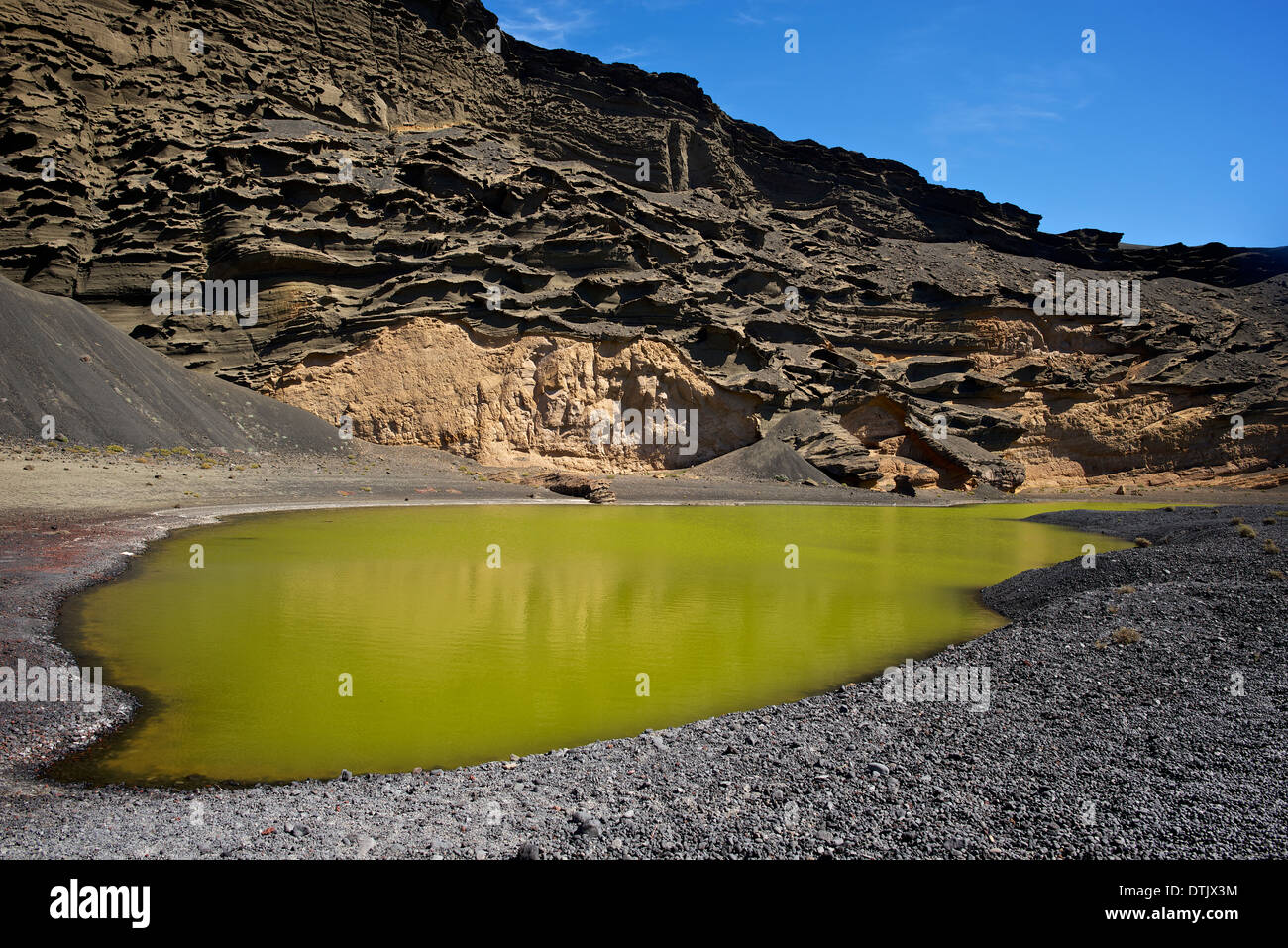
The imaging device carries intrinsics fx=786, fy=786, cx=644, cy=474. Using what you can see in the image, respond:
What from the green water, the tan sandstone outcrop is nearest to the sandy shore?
the green water

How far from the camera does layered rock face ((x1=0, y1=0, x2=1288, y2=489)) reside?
39.1 meters

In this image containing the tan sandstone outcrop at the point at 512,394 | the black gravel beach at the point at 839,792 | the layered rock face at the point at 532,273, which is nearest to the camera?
the black gravel beach at the point at 839,792

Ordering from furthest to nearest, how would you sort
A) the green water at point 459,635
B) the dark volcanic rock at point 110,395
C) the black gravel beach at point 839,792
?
the dark volcanic rock at point 110,395 → the green water at point 459,635 → the black gravel beach at point 839,792

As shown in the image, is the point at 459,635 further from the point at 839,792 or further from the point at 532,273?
the point at 532,273

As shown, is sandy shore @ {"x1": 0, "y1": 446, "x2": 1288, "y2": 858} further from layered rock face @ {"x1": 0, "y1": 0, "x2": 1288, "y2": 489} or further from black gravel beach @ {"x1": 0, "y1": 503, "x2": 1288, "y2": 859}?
layered rock face @ {"x1": 0, "y1": 0, "x2": 1288, "y2": 489}

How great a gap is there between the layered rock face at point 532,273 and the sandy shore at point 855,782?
99.9 feet

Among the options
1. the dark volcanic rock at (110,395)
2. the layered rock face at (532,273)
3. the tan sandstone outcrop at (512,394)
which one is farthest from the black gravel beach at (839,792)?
the layered rock face at (532,273)

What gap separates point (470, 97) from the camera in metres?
53.1

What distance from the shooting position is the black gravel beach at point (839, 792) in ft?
16.6

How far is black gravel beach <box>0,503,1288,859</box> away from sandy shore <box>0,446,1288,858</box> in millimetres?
24

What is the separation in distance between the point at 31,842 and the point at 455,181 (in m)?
43.2

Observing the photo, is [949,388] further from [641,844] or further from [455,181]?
[641,844]

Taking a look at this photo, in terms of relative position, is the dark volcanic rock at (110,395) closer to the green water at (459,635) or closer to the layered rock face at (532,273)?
the layered rock face at (532,273)
